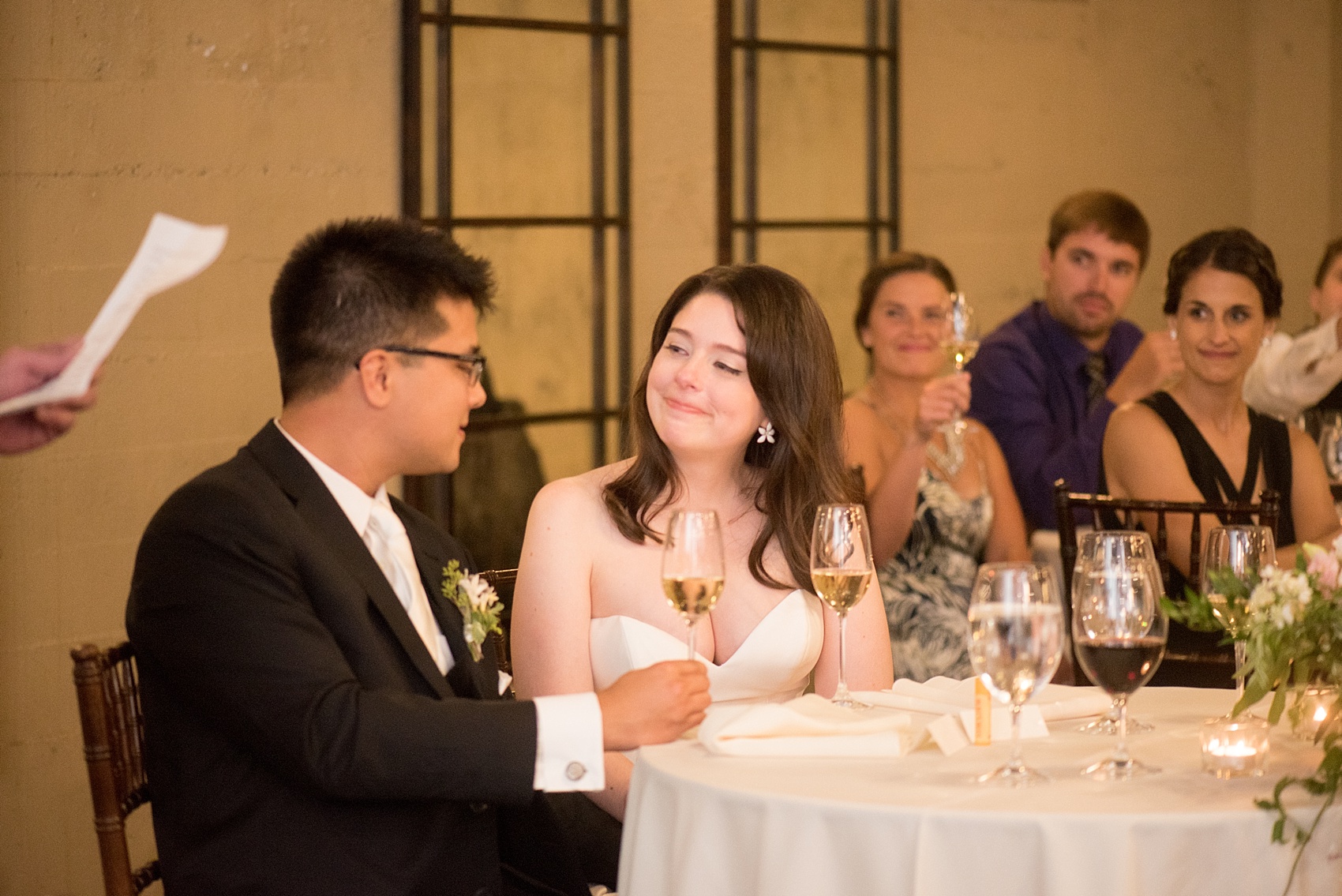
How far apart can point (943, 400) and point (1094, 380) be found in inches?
63.4

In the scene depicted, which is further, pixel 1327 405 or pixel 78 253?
pixel 1327 405

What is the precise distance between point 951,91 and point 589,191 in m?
1.96

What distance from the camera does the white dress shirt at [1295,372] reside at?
14.5 feet

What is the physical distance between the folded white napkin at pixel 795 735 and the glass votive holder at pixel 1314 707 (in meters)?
0.44

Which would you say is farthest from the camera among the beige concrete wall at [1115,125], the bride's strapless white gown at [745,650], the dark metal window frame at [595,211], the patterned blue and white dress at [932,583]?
the beige concrete wall at [1115,125]

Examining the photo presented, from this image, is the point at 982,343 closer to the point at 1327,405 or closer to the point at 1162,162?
the point at 1327,405

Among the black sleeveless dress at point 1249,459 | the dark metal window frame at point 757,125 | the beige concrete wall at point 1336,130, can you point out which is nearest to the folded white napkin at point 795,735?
the black sleeveless dress at point 1249,459

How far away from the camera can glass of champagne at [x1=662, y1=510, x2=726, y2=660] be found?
1955 mm

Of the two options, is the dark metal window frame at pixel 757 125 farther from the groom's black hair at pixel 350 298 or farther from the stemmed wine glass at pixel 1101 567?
the stemmed wine glass at pixel 1101 567

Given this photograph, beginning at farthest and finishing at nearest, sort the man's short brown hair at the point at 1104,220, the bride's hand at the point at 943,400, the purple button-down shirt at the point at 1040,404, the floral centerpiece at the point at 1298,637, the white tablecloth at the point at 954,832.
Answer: the man's short brown hair at the point at 1104,220, the purple button-down shirt at the point at 1040,404, the bride's hand at the point at 943,400, the floral centerpiece at the point at 1298,637, the white tablecloth at the point at 954,832

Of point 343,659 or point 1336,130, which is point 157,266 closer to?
point 343,659

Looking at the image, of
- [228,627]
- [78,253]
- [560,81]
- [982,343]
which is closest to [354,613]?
[228,627]

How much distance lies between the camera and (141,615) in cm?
188

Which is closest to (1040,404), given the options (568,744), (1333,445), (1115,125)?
(1333,445)
